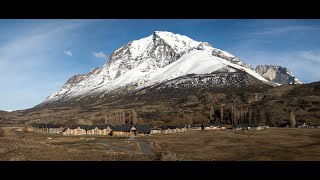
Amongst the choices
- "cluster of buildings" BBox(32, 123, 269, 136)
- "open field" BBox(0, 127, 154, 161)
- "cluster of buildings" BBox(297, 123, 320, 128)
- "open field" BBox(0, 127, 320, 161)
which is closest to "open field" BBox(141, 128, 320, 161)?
"open field" BBox(0, 127, 320, 161)

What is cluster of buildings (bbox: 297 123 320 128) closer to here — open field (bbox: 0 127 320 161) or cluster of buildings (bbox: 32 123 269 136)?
cluster of buildings (bbox: 32 123 269 136)

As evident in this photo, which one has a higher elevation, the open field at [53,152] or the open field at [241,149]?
the open field at [53,152]

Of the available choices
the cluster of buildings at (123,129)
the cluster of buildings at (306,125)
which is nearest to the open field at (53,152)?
the cluster of buildings at (123,129)

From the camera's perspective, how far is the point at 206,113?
14775 centimetres

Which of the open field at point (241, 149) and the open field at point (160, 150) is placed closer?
the open field at point (160, 150)

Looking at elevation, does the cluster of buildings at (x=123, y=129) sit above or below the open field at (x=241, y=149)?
above

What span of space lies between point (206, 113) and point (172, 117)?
620 inches

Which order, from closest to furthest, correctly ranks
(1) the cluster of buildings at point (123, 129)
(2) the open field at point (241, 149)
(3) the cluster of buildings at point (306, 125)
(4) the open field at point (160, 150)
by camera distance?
1. (4) the open field at point (160, 150)
2. (2) the open field at point (241, 149)
3. (1) the cluster of buildings at point (123, 129)
4. (3) the cluster of buildings at point (306, 125)

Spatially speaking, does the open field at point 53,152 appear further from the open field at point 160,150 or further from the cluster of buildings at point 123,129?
the cluster of buildings at point 123,129

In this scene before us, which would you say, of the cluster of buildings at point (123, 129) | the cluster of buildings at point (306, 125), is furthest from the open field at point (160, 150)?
the cluster of buildings at point (306, 125)

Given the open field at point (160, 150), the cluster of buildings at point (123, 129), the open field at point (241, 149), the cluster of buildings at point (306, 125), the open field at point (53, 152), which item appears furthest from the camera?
the cluster of buildings at point (306, 125)

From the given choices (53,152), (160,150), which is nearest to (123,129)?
(160,150)
